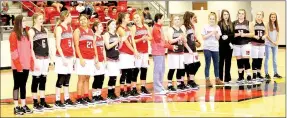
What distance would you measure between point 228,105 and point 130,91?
1951mm

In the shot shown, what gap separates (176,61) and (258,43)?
2013 mm

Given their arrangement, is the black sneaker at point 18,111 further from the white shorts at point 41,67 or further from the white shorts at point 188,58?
the white shorts at point 188,58

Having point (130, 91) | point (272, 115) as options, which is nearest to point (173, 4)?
point (130, 91)

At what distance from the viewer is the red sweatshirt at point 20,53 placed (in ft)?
23.6

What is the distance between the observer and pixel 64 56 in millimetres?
7703

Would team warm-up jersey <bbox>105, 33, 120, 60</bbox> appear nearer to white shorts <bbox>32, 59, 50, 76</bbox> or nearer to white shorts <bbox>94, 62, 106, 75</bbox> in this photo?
white shorts <bbox>94, 62, 106, 75</bbox>

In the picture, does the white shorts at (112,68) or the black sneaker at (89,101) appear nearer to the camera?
the black sneaker at (89,101)

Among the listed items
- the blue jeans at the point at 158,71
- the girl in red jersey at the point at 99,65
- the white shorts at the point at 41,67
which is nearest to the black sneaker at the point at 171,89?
the blue jeans at the point at 158,71

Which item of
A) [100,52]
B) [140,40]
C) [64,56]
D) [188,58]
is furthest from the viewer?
[188,58]

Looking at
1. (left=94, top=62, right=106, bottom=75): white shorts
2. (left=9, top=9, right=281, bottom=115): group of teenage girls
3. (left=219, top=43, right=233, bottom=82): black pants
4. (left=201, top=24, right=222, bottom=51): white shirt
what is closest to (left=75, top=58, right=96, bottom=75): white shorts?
(left=9, top=9, right=281, bottom=115): group of teenage girls

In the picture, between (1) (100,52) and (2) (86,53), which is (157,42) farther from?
(2) (86,53)

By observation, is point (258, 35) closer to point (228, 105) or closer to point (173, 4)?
point (228, 105)

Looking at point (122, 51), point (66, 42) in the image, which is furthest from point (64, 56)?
point (122, 51)

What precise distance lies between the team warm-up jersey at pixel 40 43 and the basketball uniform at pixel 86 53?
0.62m
